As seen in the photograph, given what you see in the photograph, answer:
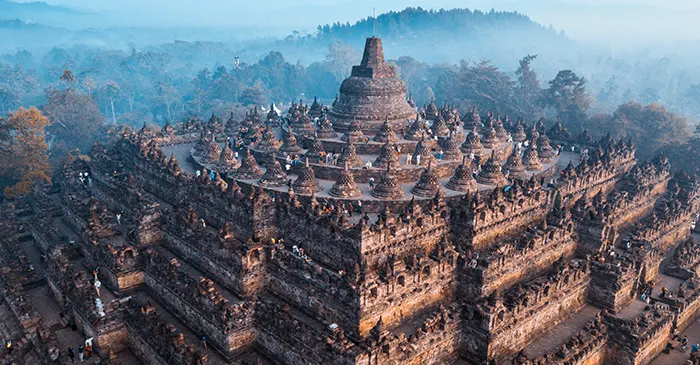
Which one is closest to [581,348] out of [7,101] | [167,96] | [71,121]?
[71,121]

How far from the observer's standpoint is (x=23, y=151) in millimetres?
48344

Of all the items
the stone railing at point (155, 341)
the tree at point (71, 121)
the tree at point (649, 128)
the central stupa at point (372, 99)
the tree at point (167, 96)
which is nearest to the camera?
the stone railing at point (155, 341)

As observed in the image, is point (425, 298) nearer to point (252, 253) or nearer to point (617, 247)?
point (252, 253)

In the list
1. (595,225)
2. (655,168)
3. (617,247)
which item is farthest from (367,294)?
(655,168)

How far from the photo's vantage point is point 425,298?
21750mm

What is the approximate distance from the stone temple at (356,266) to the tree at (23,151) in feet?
36.9

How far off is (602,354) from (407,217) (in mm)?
10374

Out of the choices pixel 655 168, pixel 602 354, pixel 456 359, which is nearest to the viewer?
pixel 456 359

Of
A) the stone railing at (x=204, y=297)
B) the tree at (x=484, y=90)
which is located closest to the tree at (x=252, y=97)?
the tree at (x=484, y=90)

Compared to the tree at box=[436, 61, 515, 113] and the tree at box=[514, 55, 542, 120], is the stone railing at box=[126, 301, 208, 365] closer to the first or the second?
the tree at box=[436, 61, 515, 113]

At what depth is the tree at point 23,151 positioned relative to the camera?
47.9 metres

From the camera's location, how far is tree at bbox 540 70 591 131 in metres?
71.8

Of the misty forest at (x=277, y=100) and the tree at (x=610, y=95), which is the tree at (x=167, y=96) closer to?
the misty forest at (x=277, y=100)

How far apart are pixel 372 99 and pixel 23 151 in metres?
33.6
